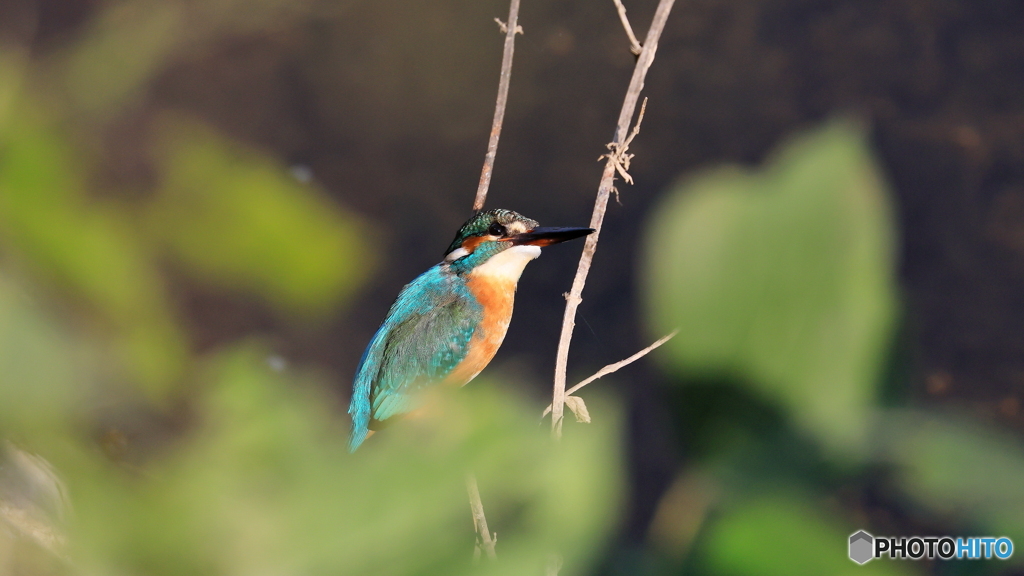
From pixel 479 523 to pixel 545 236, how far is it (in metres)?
0.82

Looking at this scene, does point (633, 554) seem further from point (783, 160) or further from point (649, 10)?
point (649, 10)

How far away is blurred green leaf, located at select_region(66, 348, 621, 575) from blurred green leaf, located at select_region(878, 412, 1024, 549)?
0.06 metres

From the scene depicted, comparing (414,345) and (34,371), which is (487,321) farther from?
(34,371)

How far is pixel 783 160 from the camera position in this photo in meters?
0.16

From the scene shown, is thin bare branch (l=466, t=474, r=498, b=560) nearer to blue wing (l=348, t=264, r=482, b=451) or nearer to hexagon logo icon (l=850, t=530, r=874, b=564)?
hexagon logo icon (l=850, t=530, r=874, b=564)

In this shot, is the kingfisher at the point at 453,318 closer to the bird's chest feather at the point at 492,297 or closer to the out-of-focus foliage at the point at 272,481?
the bird's chest feather at the point at 492,297

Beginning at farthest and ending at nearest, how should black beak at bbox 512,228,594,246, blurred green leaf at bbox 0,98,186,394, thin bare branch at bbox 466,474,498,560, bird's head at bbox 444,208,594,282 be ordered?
1. bird's head at bbox 444,208,594,282
2. black beak at bbox 512,228,594,246
3. blurred green leaf at bbox 0,98,186,394
4. thin bare branch at bbox 466,474,498,560

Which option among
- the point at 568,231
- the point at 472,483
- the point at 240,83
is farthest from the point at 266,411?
the point at 240,83

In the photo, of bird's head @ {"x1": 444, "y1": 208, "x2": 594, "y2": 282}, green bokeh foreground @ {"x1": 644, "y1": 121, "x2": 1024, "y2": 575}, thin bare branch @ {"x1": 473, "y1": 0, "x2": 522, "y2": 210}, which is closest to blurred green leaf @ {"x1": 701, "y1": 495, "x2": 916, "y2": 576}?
green bokeh foreground @ {"x1": 644, "y1": 121, "x2": 1024, "y2": 575}

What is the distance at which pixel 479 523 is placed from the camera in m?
0.15

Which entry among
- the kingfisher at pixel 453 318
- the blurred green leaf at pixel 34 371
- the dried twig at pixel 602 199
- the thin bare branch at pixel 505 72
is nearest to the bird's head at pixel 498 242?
the kingfisher at pixel 453 318

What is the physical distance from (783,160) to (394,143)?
2.26 meters

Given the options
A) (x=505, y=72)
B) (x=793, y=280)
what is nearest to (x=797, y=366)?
(x=793, y=280)

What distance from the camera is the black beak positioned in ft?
2.90
